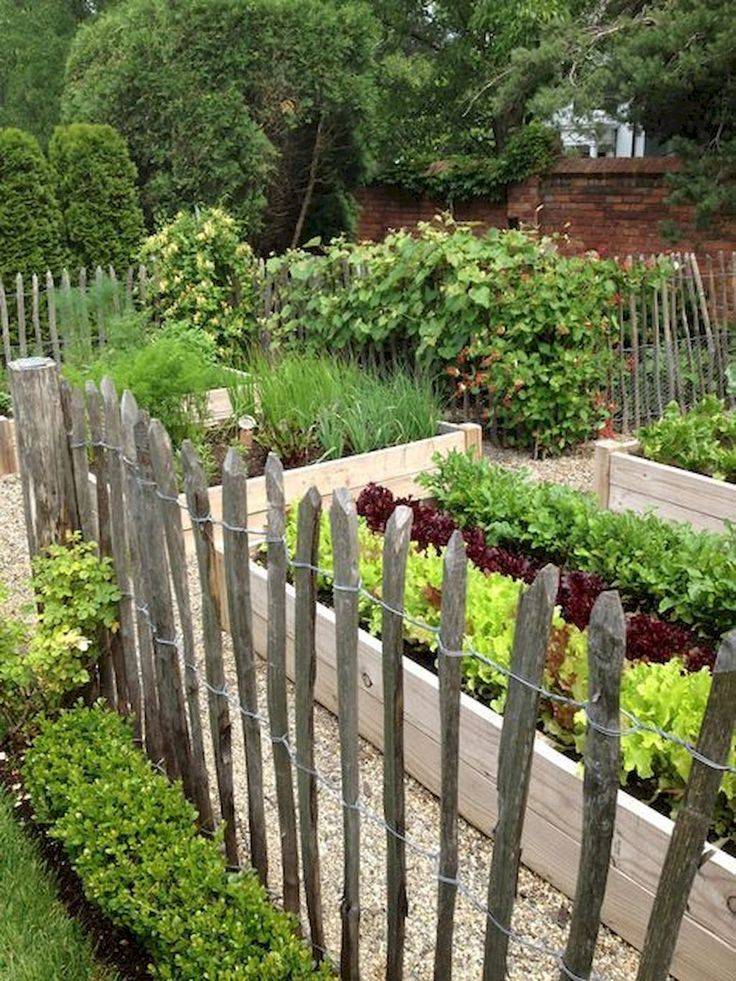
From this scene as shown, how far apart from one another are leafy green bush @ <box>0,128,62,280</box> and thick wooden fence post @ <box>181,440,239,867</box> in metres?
8.09

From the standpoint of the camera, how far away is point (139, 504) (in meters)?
2.97

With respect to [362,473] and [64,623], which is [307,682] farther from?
[362,473]

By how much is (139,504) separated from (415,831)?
4.86 feet

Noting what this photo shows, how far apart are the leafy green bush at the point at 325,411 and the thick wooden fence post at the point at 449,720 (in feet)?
13.0

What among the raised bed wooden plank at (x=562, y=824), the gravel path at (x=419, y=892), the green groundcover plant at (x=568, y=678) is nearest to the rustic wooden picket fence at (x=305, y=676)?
the gravel path at (x=419, y=892)

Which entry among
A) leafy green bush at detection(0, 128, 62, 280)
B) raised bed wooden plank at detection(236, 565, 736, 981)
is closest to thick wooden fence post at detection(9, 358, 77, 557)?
raised bed wooden plank at detection(236, 565, 736, 981)

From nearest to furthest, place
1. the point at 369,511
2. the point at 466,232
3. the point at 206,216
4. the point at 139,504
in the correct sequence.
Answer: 1. the point at 139,504
2. the point at 369,511
3. the point at 466,232
4. the point at 206,216

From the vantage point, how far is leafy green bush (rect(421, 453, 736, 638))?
4.01 m

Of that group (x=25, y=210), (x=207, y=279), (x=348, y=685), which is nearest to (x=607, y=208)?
(x=207, y=279)

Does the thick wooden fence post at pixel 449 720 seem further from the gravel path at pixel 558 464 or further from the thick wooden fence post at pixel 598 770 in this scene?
the gravel path at pixel 558 464

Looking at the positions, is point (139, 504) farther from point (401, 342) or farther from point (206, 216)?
point (206, 216)

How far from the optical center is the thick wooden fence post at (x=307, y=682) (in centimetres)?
232

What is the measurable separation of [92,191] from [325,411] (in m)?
5.93

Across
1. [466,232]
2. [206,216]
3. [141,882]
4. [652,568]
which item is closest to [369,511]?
[652,568]
